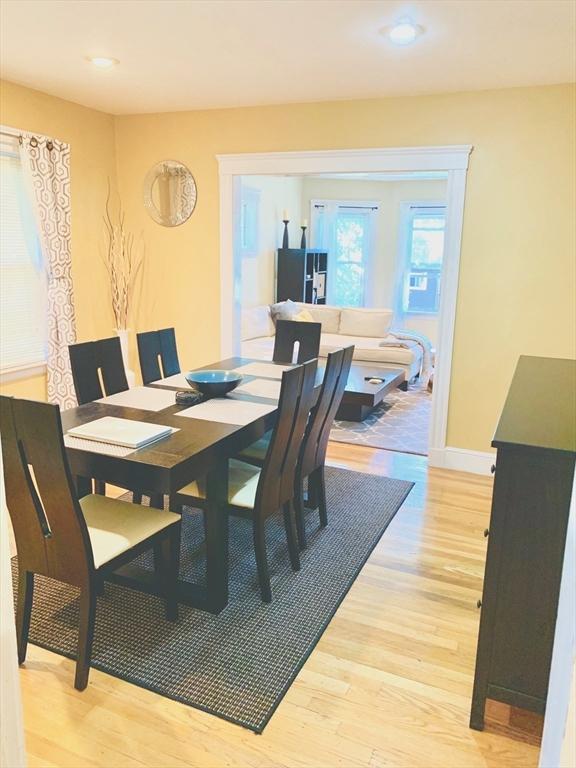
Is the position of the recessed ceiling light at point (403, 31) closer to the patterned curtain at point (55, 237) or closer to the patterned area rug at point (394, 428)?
the patterned curtain at point (55, 237)

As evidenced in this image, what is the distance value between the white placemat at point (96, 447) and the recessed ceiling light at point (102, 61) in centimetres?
233

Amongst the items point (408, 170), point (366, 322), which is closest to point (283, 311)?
point (366, 322)

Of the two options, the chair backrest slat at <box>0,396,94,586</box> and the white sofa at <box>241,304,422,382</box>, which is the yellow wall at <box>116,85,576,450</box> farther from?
the chair backrest slat at <box>0,396,94,586</box>

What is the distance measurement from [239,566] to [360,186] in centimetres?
723

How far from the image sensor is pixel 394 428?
204 inches

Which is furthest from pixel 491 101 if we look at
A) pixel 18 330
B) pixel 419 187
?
pixel 419 187

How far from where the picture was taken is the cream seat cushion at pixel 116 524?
211 cm

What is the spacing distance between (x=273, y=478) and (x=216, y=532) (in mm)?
342

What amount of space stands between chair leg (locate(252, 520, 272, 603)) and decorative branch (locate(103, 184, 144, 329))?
306cm

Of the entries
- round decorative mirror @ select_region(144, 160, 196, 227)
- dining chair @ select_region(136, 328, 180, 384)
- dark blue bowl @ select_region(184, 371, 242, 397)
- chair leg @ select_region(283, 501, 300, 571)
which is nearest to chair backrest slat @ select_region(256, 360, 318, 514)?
chair leg @ select_region(283, 501, 300, 571)

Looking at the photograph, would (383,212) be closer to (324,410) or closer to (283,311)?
(283,311)

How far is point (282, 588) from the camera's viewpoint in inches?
A: 106

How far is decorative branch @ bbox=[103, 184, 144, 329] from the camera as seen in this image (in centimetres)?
496

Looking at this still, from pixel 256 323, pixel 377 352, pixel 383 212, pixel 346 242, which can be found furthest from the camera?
pixel 346 242
